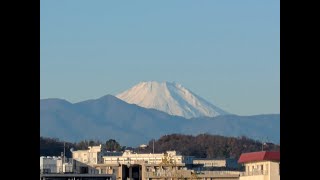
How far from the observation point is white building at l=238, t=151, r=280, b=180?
46.2m

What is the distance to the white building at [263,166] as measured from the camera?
151 ft

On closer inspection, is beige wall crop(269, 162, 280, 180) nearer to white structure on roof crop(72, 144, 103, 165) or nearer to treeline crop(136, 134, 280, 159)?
white structure on roof crop(72, 144, 103, 165)

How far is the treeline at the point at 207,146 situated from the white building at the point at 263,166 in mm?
48018

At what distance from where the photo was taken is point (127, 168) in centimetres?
6047

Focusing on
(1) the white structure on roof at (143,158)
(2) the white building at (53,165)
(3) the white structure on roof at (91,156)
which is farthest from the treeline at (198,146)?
(2) the white building at (53,165)

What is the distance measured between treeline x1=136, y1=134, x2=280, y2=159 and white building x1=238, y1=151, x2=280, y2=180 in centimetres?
4802

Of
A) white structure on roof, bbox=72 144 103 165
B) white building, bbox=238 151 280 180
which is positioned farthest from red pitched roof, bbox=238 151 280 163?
white structure on roof, bbox=72 144 103 165

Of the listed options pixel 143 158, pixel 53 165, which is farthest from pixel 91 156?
pixel 53 165

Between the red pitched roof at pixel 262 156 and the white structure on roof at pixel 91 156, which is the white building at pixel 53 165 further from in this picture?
the red pitched roof at pixel 262 156

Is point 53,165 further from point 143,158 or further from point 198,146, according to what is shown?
point 198,146
